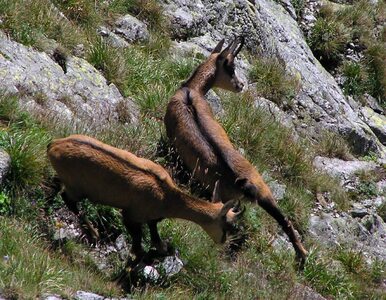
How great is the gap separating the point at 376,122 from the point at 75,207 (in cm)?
922

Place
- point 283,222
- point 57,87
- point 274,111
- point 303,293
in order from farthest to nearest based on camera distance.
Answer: point 274,111, point 57,87, point 283,222, point 303,293

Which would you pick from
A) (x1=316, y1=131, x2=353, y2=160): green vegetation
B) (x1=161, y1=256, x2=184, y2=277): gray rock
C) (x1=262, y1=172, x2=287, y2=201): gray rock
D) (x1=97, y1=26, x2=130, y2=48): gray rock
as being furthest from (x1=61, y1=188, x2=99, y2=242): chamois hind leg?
(x1=316, y1=131, x2=353, y2=160): green vegetation

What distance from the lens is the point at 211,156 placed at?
992 cm

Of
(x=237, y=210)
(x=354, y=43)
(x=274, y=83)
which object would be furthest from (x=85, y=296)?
(x=354, y=43)

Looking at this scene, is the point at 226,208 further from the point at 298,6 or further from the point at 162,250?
the point at 298,6

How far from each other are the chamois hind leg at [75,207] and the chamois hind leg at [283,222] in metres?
2.30

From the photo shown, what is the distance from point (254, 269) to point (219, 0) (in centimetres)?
732

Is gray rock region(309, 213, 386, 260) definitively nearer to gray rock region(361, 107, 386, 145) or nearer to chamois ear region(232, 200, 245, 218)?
chamois ear region(232, 200, 245, 218)

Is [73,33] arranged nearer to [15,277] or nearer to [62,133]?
[62,133]

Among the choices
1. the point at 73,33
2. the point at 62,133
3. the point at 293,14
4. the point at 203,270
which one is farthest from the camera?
the point at 293,14

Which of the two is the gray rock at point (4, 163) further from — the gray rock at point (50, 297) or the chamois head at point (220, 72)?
the chamois head at point (220, 72)

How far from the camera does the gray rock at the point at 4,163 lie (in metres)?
7.96

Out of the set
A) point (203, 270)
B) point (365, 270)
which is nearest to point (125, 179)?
point (203, 270)

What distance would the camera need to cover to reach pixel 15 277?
20.9 feet
